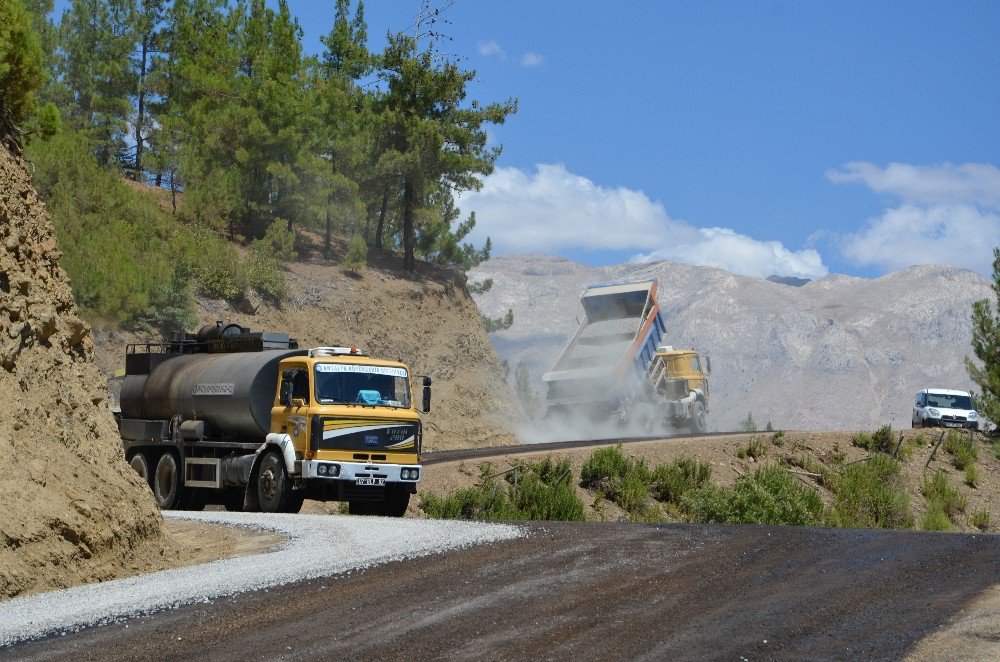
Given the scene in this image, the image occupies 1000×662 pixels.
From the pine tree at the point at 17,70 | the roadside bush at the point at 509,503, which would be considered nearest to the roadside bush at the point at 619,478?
the roadside bush at the point at 509,503

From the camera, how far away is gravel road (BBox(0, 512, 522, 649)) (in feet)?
29.2

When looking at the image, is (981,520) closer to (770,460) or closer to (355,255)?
(770,460)

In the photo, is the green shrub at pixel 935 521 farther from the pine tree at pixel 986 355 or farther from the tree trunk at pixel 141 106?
the tree trunk at pixel 141 106

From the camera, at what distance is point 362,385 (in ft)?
62.0

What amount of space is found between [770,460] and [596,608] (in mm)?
25644

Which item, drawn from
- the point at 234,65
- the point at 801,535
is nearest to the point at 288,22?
the point at 234,65

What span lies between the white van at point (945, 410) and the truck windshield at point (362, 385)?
33397 millimetres

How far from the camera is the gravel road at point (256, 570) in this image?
351 inches

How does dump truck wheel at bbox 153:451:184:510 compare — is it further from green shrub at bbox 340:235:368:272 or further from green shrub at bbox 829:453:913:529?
green shrub at bbox 340:235:368:272

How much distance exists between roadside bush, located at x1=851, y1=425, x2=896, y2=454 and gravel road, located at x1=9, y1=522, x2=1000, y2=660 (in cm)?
2476

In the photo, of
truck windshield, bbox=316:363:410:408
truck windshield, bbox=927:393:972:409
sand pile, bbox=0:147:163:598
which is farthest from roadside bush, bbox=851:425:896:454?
sand pile, bbox=0:147:163:598

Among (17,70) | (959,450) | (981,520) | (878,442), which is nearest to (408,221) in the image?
(878,442)

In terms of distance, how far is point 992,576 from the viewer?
10.0 metres

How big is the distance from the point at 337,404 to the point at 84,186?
2465 cm
